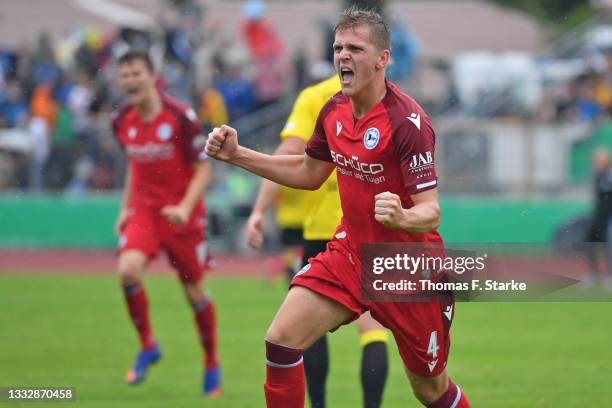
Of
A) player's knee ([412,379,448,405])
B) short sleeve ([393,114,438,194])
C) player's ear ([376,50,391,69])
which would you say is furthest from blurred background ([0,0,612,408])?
short sleeve ([393,114,438,194])

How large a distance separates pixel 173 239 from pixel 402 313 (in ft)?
13.0

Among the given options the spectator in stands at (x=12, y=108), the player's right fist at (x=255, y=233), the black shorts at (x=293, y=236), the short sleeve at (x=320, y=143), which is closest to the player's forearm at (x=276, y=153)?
the player's right fist at (x=255, y=233)

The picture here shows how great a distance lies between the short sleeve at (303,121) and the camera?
7797 millimetres

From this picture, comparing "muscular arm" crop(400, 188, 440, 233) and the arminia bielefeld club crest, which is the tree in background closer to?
the arminia bielefeld club crest

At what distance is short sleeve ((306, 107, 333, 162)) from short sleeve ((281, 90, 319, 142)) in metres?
1.15

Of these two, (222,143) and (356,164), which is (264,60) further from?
(356,164)

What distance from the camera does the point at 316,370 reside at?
787cm

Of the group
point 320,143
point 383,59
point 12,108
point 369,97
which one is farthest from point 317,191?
point 12,108

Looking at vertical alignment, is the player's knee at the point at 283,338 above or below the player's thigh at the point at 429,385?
above

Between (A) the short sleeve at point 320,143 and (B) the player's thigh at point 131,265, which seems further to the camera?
(B) the player's thigh at point 131,265

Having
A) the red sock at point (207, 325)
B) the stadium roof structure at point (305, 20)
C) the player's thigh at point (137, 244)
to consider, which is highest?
the stadium roof structure at point (305, 20)

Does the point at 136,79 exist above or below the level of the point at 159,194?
above

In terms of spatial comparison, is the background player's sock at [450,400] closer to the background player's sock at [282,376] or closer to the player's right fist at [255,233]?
the background player's sock at [282,376]

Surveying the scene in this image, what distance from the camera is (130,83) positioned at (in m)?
9.73
